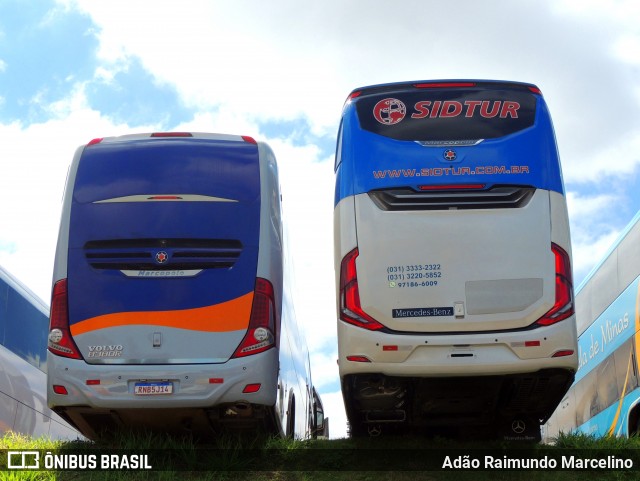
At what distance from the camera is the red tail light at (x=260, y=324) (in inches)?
331

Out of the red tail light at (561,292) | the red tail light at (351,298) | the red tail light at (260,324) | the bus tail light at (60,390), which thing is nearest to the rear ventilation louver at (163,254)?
the red tail light at (260,324)

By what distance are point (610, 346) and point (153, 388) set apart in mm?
7030

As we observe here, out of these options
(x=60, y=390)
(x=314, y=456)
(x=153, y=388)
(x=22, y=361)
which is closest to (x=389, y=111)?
(x=314, y=456)

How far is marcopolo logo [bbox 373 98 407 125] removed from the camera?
893 centimetres

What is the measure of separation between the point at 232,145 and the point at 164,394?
281cm

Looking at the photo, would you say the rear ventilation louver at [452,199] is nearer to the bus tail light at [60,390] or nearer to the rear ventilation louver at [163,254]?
the rear ventilation louver at [163,254]

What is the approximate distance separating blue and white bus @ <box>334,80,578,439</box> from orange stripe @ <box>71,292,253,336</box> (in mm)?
1039

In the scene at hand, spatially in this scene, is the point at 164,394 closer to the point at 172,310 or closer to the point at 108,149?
the point at 172,310

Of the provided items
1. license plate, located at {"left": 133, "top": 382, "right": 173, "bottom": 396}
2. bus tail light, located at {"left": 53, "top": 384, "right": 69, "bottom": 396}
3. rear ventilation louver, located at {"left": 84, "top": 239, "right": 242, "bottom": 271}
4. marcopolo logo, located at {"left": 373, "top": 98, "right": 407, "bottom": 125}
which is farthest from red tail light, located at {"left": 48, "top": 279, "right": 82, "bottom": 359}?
marcopolo logo, located at {"left": 373, "top": 98, "right": 407, "bottom": 125}

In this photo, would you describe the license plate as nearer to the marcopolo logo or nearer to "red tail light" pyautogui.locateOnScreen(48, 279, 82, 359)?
"red tail light" pyautogui.locateOnScreen(48, 279, 82, 359)

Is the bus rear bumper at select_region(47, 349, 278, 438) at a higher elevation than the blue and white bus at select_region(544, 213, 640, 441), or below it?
below

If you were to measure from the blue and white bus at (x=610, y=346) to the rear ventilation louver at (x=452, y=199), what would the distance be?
8.55ft

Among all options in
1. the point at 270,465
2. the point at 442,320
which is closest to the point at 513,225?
the point at 442,320

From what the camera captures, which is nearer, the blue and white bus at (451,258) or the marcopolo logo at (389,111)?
the blue and white bus at (451,258)
